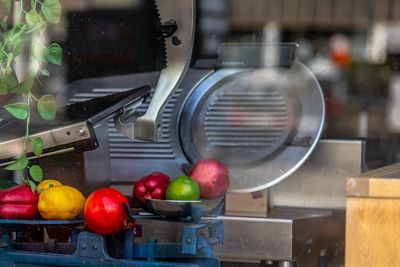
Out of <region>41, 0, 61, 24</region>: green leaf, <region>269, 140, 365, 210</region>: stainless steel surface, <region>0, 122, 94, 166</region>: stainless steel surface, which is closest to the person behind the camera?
<region>41, 0, 61, 24</region>: green leaf

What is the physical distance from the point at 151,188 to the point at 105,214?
266 millimetres

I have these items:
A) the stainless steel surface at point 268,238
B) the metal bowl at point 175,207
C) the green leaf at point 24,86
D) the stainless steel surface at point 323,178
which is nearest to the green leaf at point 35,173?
the green leaf at point 24,86

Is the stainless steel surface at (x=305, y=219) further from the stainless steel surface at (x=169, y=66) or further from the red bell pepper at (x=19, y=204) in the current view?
the red bell pepper at (x=19, y=204)

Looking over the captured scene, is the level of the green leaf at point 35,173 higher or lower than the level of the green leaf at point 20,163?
lower

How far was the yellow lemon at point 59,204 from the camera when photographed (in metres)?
2.59

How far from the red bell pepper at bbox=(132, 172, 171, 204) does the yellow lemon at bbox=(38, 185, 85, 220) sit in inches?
7.8

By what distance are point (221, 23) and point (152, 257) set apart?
1.28 m

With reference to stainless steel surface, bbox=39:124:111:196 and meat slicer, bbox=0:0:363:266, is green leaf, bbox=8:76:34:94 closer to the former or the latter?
stainless steel surface, bbox=39:124:111:196

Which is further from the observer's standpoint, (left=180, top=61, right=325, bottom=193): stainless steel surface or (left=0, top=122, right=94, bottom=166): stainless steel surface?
(left=180, top=61, right=325, bottom=193): stainless steel surface

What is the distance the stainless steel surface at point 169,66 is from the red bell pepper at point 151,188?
0.44 feet

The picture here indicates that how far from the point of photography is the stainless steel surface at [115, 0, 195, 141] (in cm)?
282

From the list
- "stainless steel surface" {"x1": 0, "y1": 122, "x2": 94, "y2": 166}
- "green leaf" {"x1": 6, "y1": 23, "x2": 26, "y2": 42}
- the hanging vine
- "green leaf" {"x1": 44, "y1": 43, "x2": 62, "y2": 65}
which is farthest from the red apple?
"green leaf" {"x1": 6, "y1": 23, "x2": 26, "y2": 42}

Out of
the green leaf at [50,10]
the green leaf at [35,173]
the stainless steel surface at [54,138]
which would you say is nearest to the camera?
the green leaf at [50,10]

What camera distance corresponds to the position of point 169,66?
287cm
